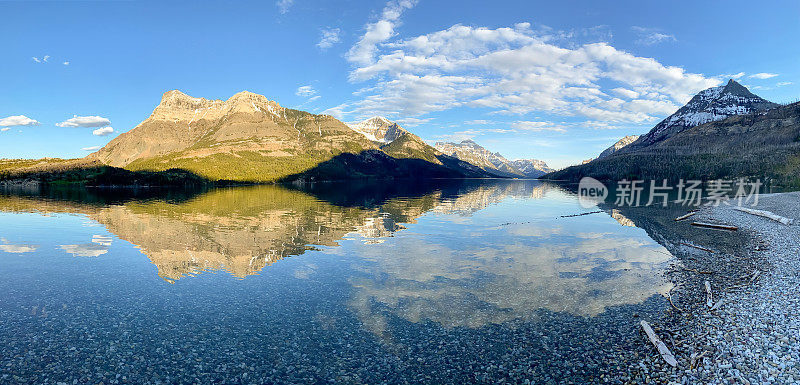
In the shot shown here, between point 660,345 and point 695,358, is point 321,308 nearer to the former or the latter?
point 660,345

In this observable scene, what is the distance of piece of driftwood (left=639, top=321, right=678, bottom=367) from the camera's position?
1636 cm

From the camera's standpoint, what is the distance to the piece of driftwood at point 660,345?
1636cm

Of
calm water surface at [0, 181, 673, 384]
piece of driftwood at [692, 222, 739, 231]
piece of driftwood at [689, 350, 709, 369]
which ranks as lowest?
calm water surface at [0, 181, 673, 384]

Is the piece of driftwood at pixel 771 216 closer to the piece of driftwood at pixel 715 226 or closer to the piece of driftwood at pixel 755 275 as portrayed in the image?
the piece of driftwood at pixel 715 226

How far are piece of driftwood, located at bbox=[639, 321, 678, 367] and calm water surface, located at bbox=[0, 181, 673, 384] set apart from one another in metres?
0.78

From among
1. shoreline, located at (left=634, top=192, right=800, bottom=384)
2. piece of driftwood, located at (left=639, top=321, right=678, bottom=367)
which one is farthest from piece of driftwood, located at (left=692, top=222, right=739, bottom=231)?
piece of driftwood, located at (left=639, top=321, right=678, bottom=367)

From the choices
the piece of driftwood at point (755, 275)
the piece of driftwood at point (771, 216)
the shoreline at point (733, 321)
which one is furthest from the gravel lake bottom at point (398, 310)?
the piece of driftwood at point (771, 216)

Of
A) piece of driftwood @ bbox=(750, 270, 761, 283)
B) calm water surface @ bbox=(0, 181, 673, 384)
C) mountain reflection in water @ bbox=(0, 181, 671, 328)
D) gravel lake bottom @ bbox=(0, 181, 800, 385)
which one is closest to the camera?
gravel lake bottom @ bbox=(0, 181, 800, 385)

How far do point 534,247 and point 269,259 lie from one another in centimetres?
3232

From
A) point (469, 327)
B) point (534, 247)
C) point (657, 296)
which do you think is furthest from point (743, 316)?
point (534, 247)

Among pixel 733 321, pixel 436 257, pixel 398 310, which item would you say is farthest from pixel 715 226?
pixel 398 310

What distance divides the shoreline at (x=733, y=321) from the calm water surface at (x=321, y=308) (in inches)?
73.8

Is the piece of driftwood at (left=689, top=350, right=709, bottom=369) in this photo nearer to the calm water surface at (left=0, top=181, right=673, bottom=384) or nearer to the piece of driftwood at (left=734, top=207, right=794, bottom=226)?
the calm water surface at (left=0, top=181, right=673, bottom=384)

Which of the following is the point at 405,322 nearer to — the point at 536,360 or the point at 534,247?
the point at 536,360
